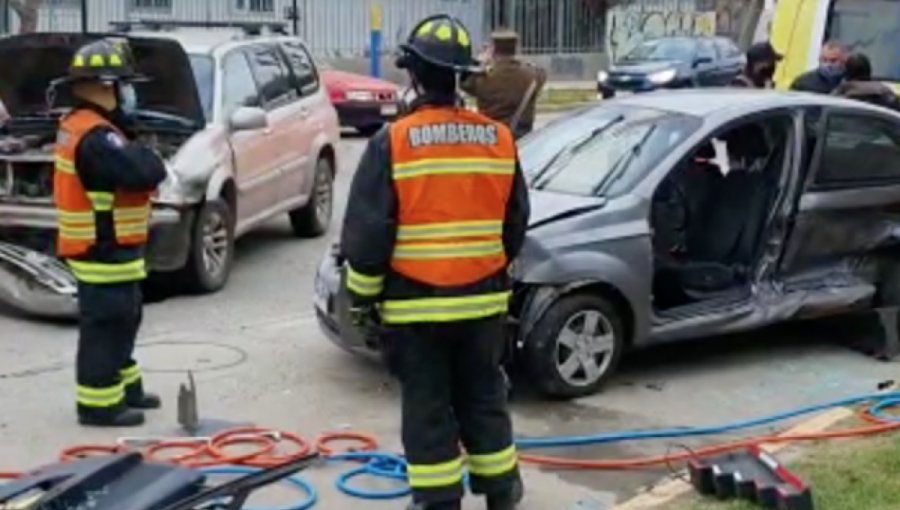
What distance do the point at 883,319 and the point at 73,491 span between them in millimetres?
5493

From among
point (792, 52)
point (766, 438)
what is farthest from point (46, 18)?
point (766, 438)

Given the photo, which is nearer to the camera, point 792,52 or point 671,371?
point 671,371

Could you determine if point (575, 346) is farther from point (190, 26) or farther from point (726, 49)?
point (726, 49)

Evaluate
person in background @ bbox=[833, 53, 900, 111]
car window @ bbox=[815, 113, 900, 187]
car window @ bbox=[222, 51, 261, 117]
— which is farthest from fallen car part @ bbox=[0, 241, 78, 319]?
person in background @ bbox=[833, 53, 900, 111]

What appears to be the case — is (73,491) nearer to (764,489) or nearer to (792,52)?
(764,489)

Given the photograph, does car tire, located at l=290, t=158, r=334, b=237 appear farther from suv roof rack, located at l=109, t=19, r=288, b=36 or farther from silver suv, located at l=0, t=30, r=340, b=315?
suv roof rack, located at l=109, t=19, r=288, b=36

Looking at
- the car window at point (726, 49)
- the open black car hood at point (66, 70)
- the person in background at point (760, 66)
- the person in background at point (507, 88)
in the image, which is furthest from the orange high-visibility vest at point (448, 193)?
the car window at point (726, 49)

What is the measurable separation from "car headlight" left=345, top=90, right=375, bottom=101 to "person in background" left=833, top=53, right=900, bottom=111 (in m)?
10.7

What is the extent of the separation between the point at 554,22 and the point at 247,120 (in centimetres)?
2539

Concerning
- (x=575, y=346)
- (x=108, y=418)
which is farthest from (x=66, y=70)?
(x=575, y=346)

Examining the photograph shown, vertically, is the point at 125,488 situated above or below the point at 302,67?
below

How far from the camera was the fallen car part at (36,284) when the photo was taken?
8.84 meters

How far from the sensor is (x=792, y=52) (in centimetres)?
1538

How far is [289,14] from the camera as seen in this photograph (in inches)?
1123
